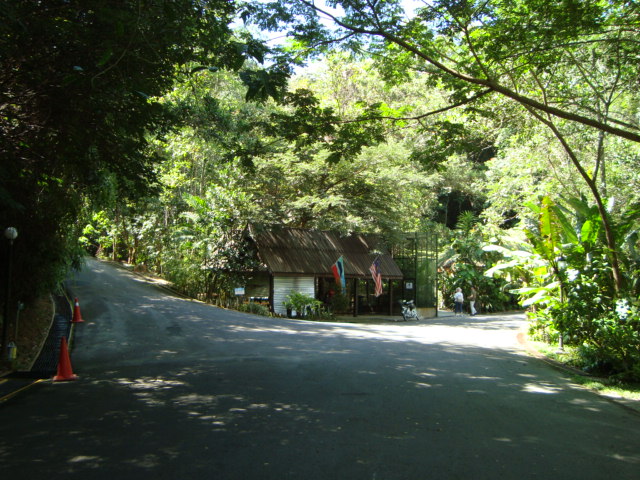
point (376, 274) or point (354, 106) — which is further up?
point (354, 106)

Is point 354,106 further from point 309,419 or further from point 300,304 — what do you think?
point 300,304

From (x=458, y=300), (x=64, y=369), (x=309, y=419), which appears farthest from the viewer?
(x=458, y=300)

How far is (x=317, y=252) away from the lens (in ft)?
90.1

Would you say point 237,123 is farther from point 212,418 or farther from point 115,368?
point 212,418

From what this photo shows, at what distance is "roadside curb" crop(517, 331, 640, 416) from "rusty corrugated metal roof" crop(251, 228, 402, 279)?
11.0 metres

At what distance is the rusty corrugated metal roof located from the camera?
25.8 m

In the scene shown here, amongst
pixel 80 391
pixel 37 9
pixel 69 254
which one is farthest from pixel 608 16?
pixel 69 254

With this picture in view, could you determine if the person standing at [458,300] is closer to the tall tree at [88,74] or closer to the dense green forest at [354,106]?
the dense green forest at [354,106]

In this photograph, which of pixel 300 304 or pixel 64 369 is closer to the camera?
pixel 64 369

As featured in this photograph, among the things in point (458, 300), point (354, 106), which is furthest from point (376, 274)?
point (354, 106)

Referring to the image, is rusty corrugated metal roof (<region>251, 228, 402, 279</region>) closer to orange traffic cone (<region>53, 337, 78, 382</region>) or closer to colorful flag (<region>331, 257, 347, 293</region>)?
colorful flag (<region>331, 257, 347, 293</region>)

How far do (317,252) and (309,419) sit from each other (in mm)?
21177

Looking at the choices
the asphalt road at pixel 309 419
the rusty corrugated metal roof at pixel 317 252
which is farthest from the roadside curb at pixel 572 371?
the rusty corrugated metal roof at pixel 317 252

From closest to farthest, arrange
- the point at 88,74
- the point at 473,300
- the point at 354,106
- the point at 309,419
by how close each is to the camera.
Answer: the point at 309,419 → the point at 88,74 → the point at 354,106 → the point at 473,300
